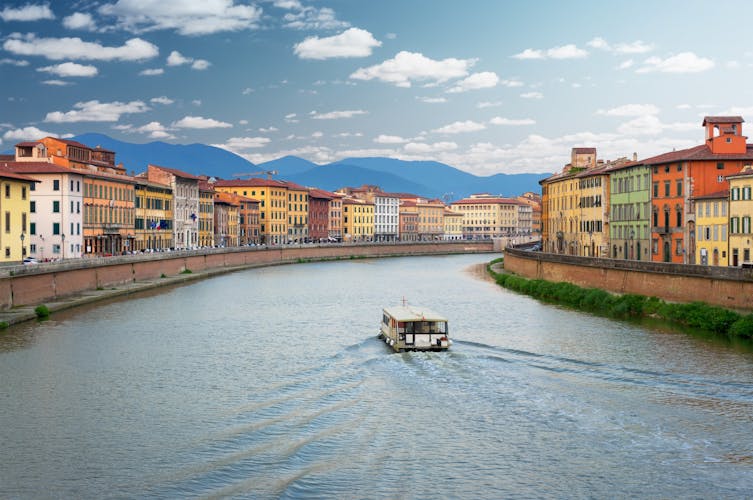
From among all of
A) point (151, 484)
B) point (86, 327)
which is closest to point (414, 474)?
point (151, 484)

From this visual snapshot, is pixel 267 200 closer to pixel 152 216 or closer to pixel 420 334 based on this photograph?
pixel 152 216

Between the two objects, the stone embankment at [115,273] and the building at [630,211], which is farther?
the building at [630,211]

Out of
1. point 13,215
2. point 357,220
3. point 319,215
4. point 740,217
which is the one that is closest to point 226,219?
point 319,215

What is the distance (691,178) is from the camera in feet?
208

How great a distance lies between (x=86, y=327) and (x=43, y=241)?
121 feet

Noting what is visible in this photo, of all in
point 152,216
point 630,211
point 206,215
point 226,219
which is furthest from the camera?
point 226,219

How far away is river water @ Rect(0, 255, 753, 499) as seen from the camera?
849 inches

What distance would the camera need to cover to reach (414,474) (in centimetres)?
2195

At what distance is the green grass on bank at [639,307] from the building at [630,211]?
362 inches

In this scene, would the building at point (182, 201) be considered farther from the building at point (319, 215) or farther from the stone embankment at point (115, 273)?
the building at point (319, 215)

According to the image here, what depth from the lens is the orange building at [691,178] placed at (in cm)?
6300

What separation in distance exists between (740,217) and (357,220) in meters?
143

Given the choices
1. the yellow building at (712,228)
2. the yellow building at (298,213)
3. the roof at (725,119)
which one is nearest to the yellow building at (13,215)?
the yellow building at (712,228)

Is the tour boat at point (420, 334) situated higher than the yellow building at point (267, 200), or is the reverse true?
the yellow building at point (267, 200)
